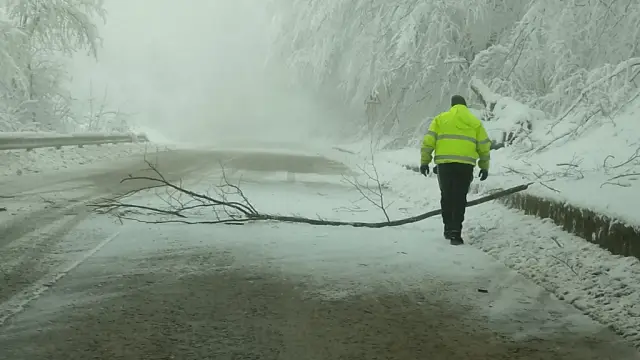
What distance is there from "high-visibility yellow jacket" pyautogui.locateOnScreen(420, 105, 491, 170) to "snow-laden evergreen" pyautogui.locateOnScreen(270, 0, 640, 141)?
3751mm

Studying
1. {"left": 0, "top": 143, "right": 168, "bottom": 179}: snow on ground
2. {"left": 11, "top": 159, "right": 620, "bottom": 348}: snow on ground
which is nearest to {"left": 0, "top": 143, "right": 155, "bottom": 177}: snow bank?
{"left": 0, "top": 143, "right": 168, "bottom": 179}: snow on ground

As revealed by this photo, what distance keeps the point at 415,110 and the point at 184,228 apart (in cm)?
1449

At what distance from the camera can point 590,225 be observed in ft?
21.4

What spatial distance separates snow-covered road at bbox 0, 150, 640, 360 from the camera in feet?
12.8

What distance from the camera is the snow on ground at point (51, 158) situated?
14.7 m

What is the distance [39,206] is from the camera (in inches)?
358

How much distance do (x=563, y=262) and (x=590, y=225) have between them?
0.79m

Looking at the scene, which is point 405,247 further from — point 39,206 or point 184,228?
point 39,206

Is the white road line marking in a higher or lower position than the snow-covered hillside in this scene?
lower

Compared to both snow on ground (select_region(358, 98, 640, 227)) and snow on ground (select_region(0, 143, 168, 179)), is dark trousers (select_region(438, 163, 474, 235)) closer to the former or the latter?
snow on ground (select_region(358, 98, 640, 227))

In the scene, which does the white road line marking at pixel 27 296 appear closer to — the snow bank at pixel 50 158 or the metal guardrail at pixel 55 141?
the snow bank at pixel 50 158

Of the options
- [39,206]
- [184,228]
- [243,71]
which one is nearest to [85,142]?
[39,206]

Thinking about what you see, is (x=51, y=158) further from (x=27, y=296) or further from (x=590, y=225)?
(x=590, y=225)

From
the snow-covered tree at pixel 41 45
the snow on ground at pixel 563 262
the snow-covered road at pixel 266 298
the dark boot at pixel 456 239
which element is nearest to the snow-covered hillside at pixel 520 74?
the snow on ground at pixel 563 262
